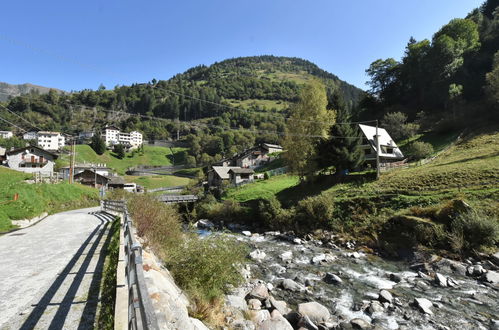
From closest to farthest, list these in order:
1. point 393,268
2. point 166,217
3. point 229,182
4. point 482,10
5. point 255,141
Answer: point 166,217, point 393,268, point 229,182, point 482,10, point 255,141

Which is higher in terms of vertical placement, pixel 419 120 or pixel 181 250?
pixel 419 120

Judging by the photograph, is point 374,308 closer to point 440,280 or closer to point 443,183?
point 440,280

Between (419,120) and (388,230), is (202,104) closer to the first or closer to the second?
(419,120)

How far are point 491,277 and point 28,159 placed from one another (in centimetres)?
7309

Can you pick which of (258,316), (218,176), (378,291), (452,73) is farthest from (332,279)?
(452,73)

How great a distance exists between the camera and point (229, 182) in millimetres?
55594

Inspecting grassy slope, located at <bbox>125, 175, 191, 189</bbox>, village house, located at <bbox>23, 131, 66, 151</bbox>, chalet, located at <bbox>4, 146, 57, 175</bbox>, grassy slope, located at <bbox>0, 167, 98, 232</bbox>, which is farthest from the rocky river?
village house, located at <bbox>23, 131, 66, 151</bbox>

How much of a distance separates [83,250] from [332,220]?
72.2ft

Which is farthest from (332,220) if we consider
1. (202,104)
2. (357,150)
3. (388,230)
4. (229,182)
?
(202,104)

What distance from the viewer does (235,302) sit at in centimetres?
945

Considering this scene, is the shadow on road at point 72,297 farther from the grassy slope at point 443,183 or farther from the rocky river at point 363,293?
the grassy slope at point 443,183

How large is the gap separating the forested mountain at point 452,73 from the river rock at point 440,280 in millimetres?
46457

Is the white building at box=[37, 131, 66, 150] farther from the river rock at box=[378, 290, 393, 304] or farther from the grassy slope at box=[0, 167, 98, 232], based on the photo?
the river rock at box=[378, 290, 393, 304]

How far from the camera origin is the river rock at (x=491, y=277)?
42.7ft
